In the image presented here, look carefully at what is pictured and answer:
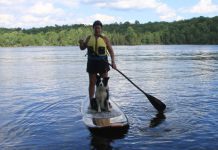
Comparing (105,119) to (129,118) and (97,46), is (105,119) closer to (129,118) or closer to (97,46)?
(129,118)

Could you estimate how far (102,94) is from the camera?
36.0 feet

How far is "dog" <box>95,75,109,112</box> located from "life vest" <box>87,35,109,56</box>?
830 millimetres

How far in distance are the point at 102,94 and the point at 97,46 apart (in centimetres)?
149

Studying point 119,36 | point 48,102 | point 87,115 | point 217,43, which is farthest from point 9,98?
point 119,36

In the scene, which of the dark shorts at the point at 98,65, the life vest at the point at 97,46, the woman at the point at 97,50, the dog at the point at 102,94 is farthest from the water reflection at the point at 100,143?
the life vest at the point at 97,46

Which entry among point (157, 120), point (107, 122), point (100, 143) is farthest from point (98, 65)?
point (100, 143)

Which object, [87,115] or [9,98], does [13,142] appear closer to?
[87,115]

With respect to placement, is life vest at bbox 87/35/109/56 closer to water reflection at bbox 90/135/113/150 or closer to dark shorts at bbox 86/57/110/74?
dark shorts at bbox 86/57/110/74

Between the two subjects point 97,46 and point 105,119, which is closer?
point 105,119

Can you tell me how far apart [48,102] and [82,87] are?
5775 millimetres

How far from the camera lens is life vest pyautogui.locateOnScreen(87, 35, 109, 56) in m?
11.4

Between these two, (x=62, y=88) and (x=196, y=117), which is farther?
(x=62, y=88)

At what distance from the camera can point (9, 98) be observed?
1750 centimetres

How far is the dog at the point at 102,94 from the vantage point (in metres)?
11.0
